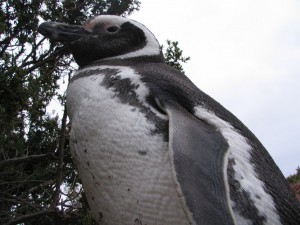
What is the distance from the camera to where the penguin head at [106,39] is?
1436 mm

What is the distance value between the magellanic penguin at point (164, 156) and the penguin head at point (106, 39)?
0.11 meters

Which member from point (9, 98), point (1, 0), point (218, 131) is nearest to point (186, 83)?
point (218, 131)

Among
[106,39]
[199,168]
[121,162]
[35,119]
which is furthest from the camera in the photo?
[35,119]

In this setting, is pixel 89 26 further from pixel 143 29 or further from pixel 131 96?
pixel 131 96

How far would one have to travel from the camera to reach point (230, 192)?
39.3 inches

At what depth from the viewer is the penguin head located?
144 cm

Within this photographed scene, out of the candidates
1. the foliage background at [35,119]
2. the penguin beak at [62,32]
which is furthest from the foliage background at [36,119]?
the penguin beak at [62,32]

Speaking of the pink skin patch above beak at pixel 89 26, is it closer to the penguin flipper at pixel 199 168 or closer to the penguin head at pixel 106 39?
the penguin head at pixel 106 39

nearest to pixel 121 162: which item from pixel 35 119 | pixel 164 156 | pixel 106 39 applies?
pixel 164 156

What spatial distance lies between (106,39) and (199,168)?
0.64m

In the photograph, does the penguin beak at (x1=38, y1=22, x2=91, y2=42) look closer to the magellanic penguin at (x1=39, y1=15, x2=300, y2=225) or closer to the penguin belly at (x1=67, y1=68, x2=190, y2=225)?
the magellanic penguin at (x1=39, y1=15, x2=300, y2=225)

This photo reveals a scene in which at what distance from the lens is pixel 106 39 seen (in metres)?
1.45

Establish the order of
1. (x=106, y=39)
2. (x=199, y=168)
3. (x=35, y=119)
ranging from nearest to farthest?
1. (x=199, y=168)
2. (x=106, y=39)
3. (x=35, y=119)

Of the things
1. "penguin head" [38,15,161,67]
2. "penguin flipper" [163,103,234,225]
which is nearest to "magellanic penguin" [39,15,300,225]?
"penguin flipper" [163,103,234,225]
